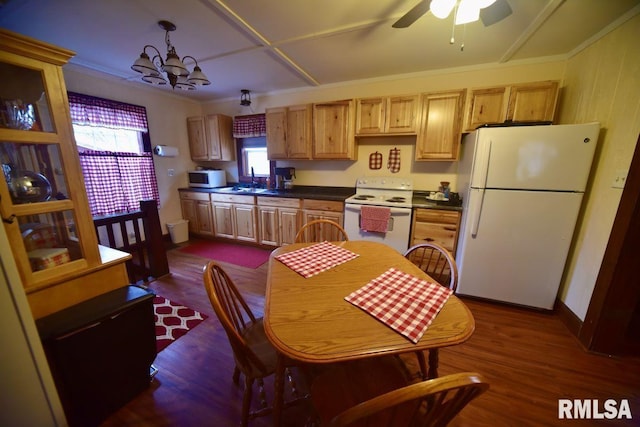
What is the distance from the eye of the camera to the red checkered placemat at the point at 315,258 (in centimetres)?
123

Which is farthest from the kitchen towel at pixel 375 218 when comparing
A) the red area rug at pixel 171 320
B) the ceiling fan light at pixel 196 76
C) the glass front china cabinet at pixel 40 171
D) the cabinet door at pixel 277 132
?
the glass front china cabinet at pixel 40 171

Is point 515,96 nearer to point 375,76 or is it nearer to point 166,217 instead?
point 375,76

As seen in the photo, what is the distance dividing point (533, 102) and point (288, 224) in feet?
9.86

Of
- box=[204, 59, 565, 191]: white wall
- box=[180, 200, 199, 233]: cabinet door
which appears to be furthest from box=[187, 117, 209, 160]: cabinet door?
box=[180, 200, 199, 233]: cabinet door

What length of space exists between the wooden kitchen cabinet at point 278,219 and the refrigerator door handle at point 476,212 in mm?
1989

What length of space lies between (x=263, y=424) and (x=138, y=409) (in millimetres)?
715

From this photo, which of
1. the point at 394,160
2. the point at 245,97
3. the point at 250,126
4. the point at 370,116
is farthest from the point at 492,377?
the point at 245,97

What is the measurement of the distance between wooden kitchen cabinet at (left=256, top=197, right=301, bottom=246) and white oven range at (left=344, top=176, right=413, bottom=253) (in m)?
0.78

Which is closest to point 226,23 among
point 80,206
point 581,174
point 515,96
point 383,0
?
point 383,0

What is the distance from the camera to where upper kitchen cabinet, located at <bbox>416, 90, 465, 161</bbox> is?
2.42 m

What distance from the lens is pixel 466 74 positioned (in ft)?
8.41

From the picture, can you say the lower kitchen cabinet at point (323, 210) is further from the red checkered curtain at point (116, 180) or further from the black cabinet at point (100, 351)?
the red checkered curtain at point (116, 180)

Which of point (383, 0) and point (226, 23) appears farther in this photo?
point (226, 23)

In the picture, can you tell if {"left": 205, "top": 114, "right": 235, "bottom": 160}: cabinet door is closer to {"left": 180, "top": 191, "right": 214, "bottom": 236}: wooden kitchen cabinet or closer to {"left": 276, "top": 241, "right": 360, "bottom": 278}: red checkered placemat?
{"left": 180, "top": 191, "right": 214, "bottom": 236}: wooden kitchen cabinet
